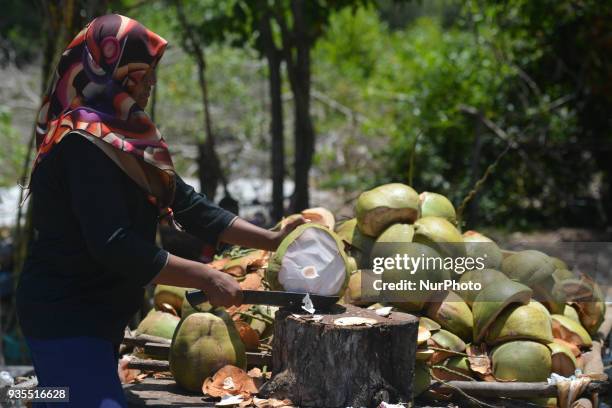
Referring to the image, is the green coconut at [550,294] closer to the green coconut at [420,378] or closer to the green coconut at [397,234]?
the green coconut at [397,234]

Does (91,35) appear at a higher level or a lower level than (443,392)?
higher

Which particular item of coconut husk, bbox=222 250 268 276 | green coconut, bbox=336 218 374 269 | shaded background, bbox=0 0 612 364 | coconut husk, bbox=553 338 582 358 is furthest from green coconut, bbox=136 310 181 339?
shaded background, bbox=0 0 612 364

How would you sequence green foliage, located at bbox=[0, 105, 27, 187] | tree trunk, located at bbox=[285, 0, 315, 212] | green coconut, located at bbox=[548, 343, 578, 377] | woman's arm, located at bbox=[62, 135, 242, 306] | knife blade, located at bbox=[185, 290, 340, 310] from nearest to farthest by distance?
1. woman's arm, located at bbox=[62, 135, 242, 306]
2. knife blade, located at bbox=[185, 290, 340, 310]
3. green coconut, located at bbox=[548, 343, 578, 377]
4. tree trunk, located at bbox=[285, 0, 315, 212]
5. green foliage, located at bbox=[0, 105, 27, 187]

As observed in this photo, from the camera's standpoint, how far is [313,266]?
2682mm

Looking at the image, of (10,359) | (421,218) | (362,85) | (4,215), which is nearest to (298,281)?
(421,218)

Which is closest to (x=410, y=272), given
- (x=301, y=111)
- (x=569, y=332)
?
(x=569, y=332)

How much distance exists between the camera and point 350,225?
138 inches

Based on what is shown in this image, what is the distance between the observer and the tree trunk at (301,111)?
6.06 m

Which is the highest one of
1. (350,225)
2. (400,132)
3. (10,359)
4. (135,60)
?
(400,132)

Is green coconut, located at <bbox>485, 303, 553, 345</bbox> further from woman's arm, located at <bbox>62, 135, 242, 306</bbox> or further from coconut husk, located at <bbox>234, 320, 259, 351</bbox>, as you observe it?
woman's arm, located at <bbox>62, 135, 242, 306</bbox>

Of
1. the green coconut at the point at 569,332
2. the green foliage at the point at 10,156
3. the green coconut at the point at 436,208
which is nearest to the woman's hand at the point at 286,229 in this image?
the green coconut at the point at 436,208

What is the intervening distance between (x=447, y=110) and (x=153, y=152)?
6500 millimetres

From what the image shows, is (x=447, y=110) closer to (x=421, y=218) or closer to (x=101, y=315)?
(x=421, y=218)

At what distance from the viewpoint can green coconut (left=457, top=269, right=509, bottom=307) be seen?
3.11 metres
